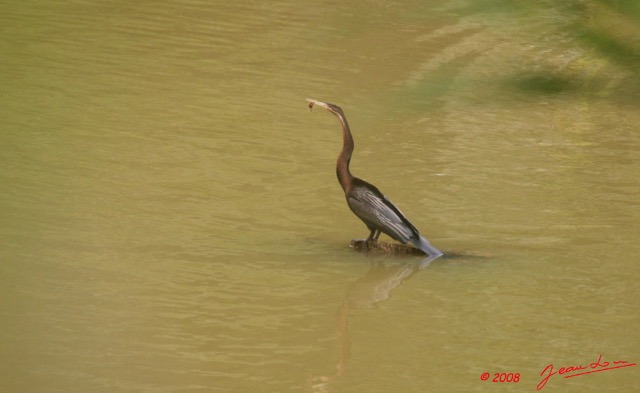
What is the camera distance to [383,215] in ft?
24.6

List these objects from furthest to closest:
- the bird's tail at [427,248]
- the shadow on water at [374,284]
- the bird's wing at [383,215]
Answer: the bird's tail at [427,248]
the bird's wing at [383,215]
the shadow on water at [374,284]

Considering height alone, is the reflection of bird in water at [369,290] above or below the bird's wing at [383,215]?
below

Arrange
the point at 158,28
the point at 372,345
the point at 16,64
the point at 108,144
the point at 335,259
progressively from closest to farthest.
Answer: the point at 372,345 < the point at 335,259 < the point at 108,144 < the point at 16,64 < the point at 158,28

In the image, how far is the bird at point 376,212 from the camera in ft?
24.6

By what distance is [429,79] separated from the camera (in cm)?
244

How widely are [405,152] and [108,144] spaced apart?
8.10 feet

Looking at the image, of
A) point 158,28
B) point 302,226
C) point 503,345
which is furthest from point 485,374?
point 158,28

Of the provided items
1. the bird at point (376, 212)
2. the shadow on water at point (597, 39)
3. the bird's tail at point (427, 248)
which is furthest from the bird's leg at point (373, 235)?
the shadow on water at point (597, 39)

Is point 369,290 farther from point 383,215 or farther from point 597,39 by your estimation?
point 597,39

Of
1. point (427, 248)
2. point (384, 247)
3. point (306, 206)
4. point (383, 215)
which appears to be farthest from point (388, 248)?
point (306, 206)

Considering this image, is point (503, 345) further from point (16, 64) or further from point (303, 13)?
point (303, 13)
